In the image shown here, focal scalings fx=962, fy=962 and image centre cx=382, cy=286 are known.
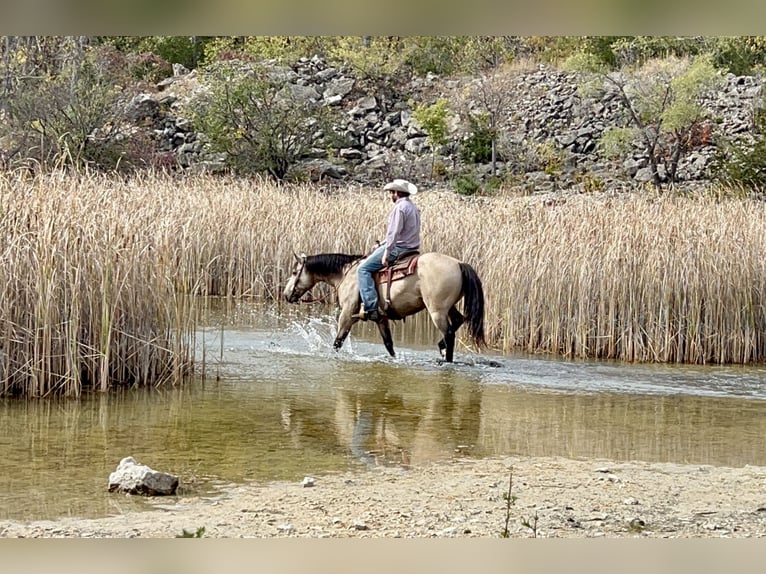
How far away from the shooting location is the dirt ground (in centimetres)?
457

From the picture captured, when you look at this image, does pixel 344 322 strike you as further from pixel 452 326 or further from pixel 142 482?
pixel 142 482

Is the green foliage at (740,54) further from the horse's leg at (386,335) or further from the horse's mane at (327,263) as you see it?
the horse's leg at (386,335)

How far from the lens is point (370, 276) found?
11.2 metres

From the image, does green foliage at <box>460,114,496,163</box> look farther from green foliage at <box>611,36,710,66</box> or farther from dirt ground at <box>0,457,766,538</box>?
dirt ground at <box>0,457,766,538</box>

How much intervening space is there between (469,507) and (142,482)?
1768 mm

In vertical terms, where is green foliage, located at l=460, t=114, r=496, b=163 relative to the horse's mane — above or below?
above

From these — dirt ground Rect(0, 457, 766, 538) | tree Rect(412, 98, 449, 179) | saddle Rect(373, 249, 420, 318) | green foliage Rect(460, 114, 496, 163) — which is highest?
tree Rect(412, 98, 449, 179)

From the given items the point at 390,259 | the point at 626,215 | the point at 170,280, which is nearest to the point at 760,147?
the point at 626,215

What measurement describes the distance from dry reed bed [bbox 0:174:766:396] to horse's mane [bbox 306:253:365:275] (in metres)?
1.67

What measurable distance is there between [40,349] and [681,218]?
8.50 meters

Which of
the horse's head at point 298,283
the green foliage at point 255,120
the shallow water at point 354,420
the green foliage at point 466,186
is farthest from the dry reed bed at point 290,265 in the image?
the green foliage at point 255,120

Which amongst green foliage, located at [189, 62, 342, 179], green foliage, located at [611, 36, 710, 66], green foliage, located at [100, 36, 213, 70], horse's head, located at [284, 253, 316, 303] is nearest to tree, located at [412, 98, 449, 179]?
green foliage, located at [189, 62, 342, 179]

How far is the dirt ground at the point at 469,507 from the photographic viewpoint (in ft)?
15.0

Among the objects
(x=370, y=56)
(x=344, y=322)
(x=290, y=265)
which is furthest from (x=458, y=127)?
(x=344, y=322)
